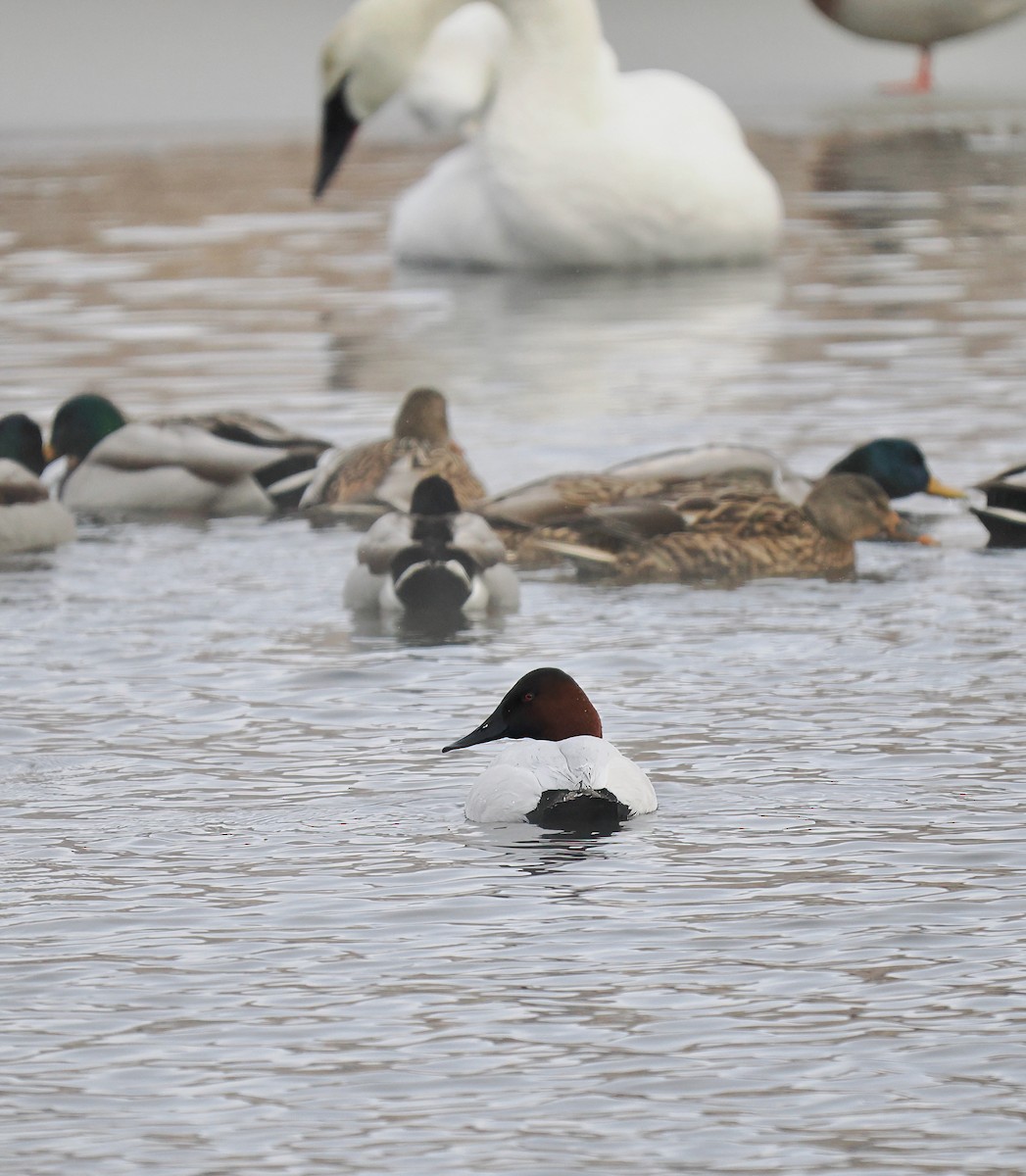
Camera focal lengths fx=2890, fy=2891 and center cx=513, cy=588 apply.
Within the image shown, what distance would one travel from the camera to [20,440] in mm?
11711

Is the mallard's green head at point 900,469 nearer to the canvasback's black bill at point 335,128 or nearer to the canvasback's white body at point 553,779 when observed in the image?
the canvasback's white body at point 553,779

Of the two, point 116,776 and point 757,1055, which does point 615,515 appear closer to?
point 116,776

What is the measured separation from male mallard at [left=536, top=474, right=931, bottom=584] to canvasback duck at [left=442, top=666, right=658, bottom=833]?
3.22 meters

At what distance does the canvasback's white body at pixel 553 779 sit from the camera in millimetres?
6297

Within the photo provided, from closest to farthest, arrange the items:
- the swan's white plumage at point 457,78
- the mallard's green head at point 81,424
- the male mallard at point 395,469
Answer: the male mallard at point 395,469, the mallard's green head at point 81,424, the swan's white plumage at point 457,78

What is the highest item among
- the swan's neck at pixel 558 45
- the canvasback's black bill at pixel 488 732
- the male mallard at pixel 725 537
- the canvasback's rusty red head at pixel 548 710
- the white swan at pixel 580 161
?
the swan's neck at pixel 558 45

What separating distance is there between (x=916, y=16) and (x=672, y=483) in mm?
21160

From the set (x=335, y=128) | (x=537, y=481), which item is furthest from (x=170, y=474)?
(x=335, y=128)

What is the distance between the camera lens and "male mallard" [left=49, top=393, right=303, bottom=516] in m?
11.3

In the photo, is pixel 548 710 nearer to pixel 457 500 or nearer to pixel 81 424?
pixel 457 500

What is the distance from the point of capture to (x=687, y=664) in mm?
8250

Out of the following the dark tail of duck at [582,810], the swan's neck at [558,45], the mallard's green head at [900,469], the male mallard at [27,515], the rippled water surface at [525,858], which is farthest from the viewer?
the swan's neck at [558,45]

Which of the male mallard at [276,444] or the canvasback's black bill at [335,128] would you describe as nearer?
the male mallard at [276,444]

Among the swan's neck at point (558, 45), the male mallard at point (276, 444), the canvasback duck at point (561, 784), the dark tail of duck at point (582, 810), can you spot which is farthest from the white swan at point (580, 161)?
the dark tail of duck at point (582, 810)
